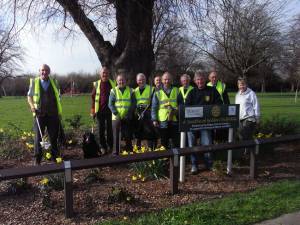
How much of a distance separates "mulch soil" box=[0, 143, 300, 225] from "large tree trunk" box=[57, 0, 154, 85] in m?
2.98

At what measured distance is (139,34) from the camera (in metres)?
9.56

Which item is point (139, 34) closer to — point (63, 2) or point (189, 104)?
point (63, 2)

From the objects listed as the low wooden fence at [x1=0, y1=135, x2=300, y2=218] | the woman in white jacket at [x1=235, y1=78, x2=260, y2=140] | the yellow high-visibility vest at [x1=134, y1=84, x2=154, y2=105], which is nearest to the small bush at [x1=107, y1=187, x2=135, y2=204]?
the low wooden fence at [x1=0, y1=135, x2=300, y2=218]

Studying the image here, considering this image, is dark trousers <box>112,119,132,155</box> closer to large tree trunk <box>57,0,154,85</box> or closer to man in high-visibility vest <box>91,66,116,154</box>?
man in high-visibility vest <box>91,66,116,154</box>

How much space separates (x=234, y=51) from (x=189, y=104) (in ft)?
75.4

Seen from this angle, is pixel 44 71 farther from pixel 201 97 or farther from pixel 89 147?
pixel 201 97

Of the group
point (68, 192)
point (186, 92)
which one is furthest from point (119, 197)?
point (186, 92)

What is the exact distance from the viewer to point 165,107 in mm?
7805

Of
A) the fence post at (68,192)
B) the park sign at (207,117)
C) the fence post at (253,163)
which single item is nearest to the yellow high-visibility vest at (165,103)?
the park sign at (207,117)

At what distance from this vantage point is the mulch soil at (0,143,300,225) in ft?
17.5

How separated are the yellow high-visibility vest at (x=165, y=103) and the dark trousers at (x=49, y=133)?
1.96 meters

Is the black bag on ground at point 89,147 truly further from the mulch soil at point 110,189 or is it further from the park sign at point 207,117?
the park sign at point 207,117

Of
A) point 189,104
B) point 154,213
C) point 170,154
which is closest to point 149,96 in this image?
point 189,104

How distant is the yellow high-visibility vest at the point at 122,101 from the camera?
8211 mm
